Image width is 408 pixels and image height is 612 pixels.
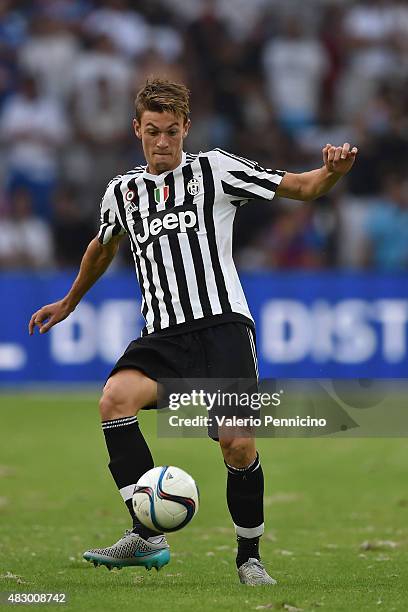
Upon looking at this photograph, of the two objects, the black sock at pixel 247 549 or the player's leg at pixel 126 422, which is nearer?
the player's leg at pixel 126 422

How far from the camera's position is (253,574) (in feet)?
19.2

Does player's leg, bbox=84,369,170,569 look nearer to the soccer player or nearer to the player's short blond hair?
the soccer player

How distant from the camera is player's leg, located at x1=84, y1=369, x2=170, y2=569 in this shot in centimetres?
574

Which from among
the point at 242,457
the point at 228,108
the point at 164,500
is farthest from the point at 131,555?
the point at 228,108

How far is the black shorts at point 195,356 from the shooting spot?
5820 mm

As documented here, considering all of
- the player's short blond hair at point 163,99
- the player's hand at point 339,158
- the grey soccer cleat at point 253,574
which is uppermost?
the player's short blond hair at point 163,99

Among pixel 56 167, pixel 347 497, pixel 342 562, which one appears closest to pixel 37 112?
pixel 56 167

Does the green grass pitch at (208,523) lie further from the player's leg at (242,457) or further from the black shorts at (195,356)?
the black shorts at (195,356)

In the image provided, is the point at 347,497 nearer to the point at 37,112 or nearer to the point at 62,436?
the point at 62,436

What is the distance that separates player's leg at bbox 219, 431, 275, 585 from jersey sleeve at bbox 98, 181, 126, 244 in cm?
123

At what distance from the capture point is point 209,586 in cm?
582

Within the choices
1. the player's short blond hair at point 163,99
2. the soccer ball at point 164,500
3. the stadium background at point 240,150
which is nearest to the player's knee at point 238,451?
the soccer ball at point 164,500

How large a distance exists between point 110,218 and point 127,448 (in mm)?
1170

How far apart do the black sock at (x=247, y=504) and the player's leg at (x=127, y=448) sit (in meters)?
0.38
